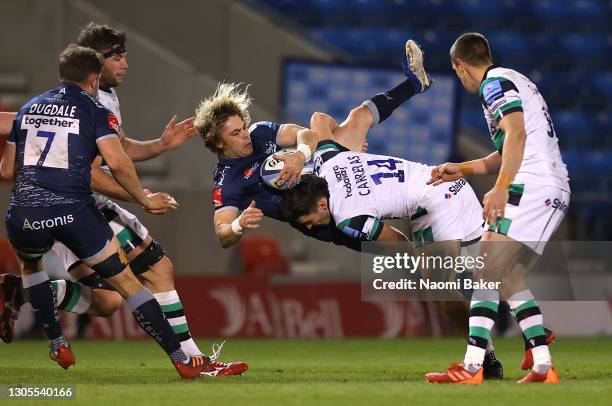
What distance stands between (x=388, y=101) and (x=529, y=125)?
185cm

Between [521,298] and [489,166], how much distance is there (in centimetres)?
90

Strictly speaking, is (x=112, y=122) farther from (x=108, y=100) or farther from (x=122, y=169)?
(x=108, y=100)

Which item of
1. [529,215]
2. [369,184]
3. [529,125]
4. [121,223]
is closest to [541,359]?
[529,215]

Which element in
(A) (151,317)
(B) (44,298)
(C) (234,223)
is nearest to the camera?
(A) (151,317)

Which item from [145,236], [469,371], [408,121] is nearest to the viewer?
[469,371]

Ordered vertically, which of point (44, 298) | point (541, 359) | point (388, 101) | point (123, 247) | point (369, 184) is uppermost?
point (388, 101)

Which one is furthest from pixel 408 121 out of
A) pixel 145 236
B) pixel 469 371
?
pixel 469 371

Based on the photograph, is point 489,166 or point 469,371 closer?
point 469,371

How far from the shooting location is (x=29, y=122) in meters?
6.84

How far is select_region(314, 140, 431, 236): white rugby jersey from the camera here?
7.05 metres

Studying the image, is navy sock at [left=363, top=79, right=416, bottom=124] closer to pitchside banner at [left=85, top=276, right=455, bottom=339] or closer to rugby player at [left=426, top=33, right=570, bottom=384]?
rugby player at [left=426, top=33, right=570, bottom=384]

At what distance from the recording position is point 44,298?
24.7 feet

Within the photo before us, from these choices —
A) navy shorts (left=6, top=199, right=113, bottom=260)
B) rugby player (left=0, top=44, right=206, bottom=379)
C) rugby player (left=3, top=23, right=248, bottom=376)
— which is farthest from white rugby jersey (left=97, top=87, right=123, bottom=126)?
navy shorts (left=6, top=199, right=113, bottom=260)

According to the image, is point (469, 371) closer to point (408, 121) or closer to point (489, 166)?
point (489, 166)
